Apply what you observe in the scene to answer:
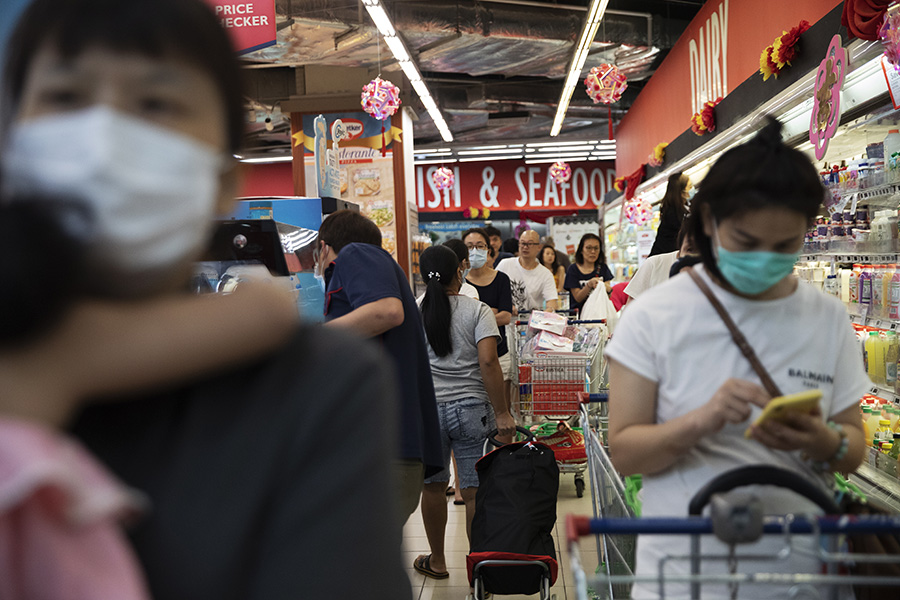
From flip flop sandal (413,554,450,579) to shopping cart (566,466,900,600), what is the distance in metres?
2.91

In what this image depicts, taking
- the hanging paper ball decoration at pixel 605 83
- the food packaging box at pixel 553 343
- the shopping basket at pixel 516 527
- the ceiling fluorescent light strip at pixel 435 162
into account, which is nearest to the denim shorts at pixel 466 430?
the shopping basket at pixel 516 527

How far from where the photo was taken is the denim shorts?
14.1 ft

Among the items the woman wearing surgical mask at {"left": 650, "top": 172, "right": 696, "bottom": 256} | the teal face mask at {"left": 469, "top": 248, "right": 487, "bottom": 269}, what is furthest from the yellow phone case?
the teal face mask at {"left": 469, "top": 248, "right": 487, "bottom": 269}

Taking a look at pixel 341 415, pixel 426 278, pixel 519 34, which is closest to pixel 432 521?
pixel 426 278

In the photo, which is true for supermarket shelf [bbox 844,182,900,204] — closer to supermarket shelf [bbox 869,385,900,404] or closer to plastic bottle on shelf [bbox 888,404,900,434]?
supermarket shelf [bbox 869,385,900,404]

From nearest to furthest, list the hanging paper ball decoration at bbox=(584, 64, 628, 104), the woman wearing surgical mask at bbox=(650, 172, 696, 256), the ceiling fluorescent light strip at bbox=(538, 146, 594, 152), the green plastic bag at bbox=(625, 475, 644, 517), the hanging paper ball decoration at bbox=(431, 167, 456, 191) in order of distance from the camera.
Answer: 1. the green plastic bag at bbox=(625, 475, 644, 517)
2. the woman wearing surgical mask at bbox=(650, 172, 696, 256)
3. the hanging paper ball decoration at bbox=(584, 64, 628, 104)
4. the hanging paper ball decoration at bbox=(431, 167, 456, 191)
5. the ceiling fluorescent light strip at bbox=(538, 146, 594, 152)

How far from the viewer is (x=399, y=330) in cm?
303

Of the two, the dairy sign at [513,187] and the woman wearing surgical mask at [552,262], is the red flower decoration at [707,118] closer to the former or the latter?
the woman wearing surgical mask at [552,262]

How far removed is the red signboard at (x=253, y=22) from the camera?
520 centimetres

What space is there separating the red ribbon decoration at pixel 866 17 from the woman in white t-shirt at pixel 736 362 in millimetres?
2623

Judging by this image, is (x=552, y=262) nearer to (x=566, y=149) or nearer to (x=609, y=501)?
(x=609, y=501)

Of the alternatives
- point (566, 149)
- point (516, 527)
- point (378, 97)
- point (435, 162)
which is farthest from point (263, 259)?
point (435, 162)

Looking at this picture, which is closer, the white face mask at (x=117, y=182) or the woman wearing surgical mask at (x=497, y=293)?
the white face mask at (x=117, y=182)

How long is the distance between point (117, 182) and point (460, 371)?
12.5ft
